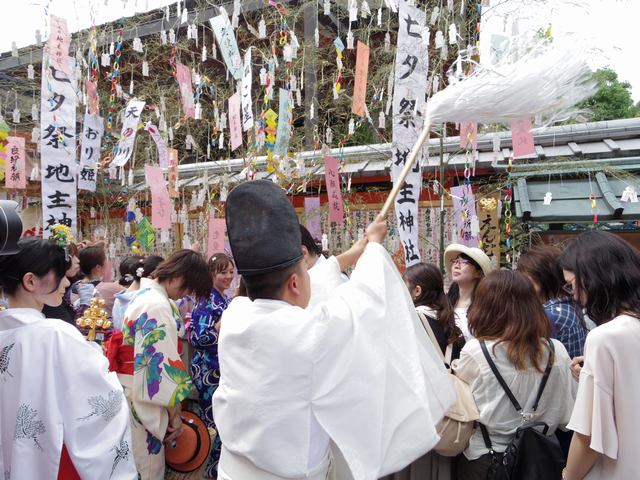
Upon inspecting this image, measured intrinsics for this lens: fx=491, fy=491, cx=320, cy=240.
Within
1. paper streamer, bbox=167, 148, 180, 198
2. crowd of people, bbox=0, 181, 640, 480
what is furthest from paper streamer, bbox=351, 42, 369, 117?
crowd of people, bbox=0, 181, 640, 480

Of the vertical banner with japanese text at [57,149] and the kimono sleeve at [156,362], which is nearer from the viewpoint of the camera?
the kimono sleeve at [156,362]

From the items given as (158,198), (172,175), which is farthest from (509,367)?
(172,175)

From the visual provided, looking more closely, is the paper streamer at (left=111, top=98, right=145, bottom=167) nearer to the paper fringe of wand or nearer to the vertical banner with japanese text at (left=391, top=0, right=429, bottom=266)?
the vertical banner with japanese text at (left=391, top=0, right=429, bottom=266)

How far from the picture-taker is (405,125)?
18.0ft

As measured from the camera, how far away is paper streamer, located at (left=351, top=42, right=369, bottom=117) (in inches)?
225

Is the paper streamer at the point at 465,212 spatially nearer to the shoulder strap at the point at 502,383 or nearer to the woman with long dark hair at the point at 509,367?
the woman with long dark hair at the point at 509,367

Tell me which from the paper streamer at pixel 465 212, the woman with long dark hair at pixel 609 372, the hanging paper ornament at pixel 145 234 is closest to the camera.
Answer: the woman with long dark hair at pixel 609 372

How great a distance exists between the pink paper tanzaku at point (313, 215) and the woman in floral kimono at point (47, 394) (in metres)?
4.88

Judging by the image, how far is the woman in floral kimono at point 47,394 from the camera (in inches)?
87.2

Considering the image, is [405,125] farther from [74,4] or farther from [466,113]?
[74,4]

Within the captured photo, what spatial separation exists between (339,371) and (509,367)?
1.22 meters

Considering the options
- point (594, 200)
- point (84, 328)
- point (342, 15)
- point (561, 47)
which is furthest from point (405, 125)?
point (342, 15)

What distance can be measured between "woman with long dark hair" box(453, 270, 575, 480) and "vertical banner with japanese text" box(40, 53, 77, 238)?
18.1 ft

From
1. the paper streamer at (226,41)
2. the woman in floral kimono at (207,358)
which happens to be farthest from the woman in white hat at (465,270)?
the paper streamer at (226,41)
